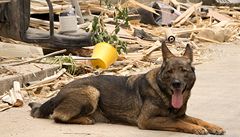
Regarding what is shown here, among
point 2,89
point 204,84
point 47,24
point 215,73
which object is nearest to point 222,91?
point 204,84

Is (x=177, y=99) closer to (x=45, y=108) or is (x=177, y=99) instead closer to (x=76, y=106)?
(x=76, y=106)

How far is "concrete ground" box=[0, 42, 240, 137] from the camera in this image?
677cm

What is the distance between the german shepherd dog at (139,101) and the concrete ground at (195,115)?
11 centimetres

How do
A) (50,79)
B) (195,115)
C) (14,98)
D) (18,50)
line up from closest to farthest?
(195,115) < (14,98) < (50,79) < (18,50)

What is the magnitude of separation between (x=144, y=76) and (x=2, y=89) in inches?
101

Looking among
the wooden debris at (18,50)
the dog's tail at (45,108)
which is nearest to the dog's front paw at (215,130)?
the dog's tail at (45,108)

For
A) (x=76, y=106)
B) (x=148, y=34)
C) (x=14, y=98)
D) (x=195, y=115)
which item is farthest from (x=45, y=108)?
(x=148, y=34)

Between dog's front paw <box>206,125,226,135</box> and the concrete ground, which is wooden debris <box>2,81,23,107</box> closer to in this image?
the concrete ground

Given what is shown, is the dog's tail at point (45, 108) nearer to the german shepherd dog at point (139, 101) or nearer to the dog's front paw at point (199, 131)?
the german shepherd dog at point (139, 101)

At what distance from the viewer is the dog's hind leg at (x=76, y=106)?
7156 millimetres

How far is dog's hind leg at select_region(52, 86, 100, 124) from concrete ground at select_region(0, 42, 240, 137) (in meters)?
0.10

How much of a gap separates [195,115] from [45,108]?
1.82m

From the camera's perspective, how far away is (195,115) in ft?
25.2

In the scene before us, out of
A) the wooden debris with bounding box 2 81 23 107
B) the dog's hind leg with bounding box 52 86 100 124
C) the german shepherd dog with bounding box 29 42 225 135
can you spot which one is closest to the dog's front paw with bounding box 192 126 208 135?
the german shepherd dog with bounding box 29 42 225 135
